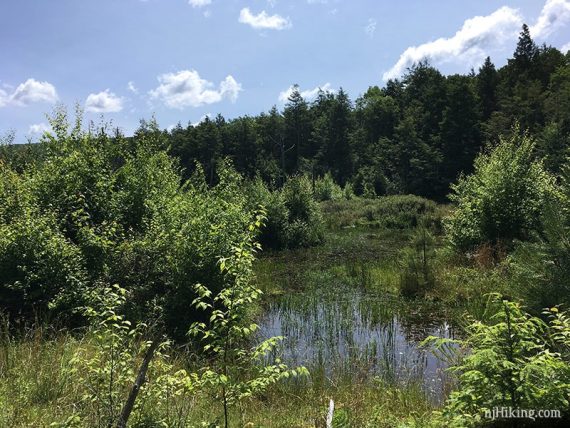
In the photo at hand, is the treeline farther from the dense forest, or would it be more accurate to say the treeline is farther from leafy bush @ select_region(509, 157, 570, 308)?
leafy bush @ select_region(509, 157, 570, 308)

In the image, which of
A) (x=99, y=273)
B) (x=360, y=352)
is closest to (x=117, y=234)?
(x=99, y=273)

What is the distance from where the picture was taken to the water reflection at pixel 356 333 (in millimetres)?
7363

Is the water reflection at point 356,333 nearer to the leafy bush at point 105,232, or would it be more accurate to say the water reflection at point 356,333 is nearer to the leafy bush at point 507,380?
the leafy bush at point 105,232

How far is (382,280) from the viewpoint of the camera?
14.5 m

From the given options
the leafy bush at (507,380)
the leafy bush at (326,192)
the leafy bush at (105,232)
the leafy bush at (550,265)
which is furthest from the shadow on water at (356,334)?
the leafy bush at (326,192)

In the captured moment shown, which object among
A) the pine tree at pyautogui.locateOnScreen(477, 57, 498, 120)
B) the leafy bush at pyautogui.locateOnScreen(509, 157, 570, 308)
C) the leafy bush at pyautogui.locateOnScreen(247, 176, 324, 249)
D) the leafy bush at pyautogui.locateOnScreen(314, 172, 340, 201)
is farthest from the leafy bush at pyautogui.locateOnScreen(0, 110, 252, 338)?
the pine tree at pyautogui.locateOnScreen(477, 57, 498, 120)

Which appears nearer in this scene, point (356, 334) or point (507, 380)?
point (507, 380)

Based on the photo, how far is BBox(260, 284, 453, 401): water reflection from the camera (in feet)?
24.2

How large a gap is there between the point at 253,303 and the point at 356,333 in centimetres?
265

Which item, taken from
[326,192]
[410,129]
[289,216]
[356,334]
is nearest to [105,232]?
[356,334]

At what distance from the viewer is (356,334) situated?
9922 mm

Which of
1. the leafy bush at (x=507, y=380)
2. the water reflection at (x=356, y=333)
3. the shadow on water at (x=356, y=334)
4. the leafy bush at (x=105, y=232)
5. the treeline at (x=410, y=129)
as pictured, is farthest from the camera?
the treeline at (x=410, y=129)

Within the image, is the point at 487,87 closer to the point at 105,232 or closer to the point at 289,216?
the point at 289,216

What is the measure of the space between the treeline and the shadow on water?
25.7 metres
